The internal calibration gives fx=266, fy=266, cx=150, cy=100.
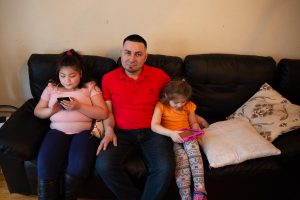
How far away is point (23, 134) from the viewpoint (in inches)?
63.9

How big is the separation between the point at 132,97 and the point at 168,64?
409 millimetres

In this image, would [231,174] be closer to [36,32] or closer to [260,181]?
[260,181]

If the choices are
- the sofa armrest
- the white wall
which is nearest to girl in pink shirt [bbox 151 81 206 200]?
the white wall

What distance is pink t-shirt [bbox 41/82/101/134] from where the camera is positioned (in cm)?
175

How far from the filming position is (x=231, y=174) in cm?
162

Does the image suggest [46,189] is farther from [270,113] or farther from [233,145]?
[270,113]

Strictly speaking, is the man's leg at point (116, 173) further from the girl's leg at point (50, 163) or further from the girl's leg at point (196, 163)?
the girl's leg at point (196, 163)

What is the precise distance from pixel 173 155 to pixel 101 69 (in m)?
0.84

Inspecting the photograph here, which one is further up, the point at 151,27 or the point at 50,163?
the point at 151,27

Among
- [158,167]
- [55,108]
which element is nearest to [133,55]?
[55,108]

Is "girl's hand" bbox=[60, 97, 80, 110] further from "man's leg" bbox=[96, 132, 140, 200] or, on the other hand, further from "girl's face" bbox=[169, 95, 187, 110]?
"girl's face" bbox=[169, 95, 187, 110]

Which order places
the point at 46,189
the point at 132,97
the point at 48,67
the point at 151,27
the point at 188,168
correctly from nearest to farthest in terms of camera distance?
1. the point at 46,189
2. the point at 188,168
3. the point at 132,97
4. the point at 48,67
5. the point at 151,27

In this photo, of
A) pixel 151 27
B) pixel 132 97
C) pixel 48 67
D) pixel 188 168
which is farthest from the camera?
pixel 151 27

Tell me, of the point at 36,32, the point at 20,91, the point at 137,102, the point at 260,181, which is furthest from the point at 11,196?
the point at 260,181
